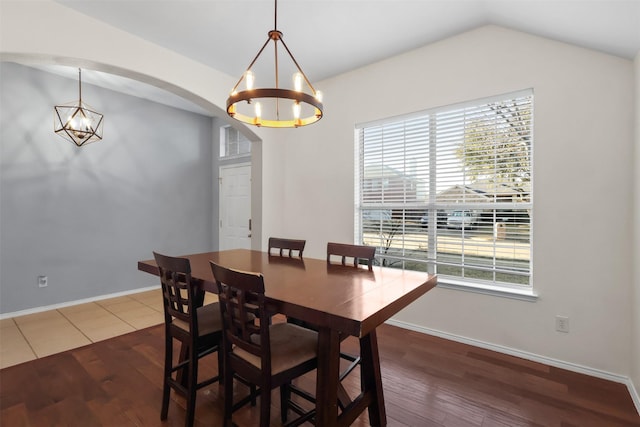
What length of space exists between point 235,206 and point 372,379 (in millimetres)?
4229

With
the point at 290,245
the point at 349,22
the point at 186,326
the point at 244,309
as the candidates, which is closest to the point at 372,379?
the point at 244,309

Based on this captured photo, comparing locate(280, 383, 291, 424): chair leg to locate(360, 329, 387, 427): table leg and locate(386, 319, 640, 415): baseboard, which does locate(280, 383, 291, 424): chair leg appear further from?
locate(386, 319, 640, 415): baseboard

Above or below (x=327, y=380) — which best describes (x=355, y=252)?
above

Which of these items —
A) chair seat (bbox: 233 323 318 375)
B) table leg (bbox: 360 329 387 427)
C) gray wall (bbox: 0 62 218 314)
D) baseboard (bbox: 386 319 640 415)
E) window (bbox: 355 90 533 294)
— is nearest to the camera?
chair seat (bbox: 233 323 318 375)

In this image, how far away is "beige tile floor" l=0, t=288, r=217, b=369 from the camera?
9.35 ft

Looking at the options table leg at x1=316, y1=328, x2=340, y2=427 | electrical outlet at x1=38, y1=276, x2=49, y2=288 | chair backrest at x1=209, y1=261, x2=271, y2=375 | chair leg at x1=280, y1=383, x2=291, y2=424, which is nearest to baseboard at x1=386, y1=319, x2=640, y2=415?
chair leg at x1=280, y1=383, x2=291, y2=424

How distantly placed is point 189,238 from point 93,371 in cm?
313

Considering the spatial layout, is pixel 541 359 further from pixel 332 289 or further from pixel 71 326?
pixel 71 326

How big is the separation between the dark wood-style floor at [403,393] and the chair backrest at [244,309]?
765mm

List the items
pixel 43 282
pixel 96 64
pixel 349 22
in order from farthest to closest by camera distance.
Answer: pixel 43 282
pixel 349 22
pixel 96 64

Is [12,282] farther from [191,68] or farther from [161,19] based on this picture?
[161,19]

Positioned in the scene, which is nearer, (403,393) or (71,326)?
(403,393)

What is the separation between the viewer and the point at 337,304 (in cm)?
138

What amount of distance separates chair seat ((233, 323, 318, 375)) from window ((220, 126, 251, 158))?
4160 mm
